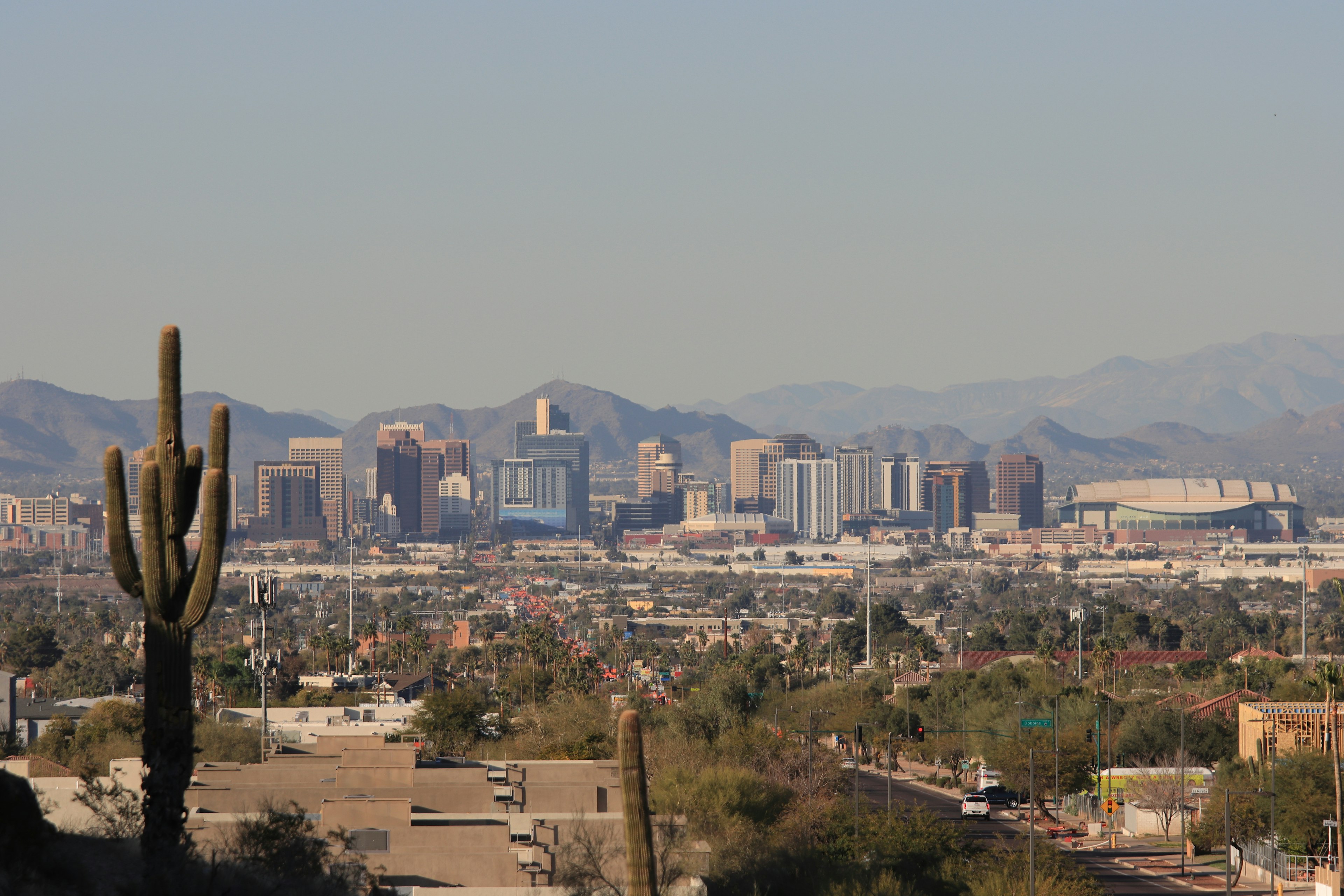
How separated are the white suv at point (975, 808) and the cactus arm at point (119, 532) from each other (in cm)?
4529

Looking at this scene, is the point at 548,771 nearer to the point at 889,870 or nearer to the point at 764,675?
the point at 889,870

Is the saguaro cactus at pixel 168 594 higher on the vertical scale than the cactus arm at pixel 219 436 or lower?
lower

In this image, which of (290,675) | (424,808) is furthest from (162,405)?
(290,675)

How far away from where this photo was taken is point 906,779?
270 feet

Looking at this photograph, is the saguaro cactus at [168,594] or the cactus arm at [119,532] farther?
the cactus arm at [119,532]

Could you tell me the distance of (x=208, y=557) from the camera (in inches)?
910

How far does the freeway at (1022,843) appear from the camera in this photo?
48.8 meters

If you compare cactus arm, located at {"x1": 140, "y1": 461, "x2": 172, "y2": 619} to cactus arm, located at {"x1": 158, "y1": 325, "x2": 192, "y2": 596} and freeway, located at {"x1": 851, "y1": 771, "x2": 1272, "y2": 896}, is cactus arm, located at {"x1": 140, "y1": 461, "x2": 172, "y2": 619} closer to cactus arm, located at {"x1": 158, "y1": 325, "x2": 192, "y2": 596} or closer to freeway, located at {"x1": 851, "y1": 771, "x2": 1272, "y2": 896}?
cactus arm, located at {"x1": 158, "y1": 325, "x2": 192, "y2": 596}

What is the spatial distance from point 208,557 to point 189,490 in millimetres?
1401

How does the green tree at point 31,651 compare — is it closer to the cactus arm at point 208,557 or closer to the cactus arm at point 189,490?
the cactus arm at point 189,490

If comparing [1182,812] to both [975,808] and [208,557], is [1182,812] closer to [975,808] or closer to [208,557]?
[975,808]

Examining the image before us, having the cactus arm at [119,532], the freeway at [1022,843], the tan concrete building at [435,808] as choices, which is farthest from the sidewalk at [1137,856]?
the cactus arm at [119,532]

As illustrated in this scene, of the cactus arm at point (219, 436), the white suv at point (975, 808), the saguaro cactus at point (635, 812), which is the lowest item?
the white suv at point (975, 808)

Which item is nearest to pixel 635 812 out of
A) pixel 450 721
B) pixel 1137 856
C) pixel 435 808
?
pixel 435 808
